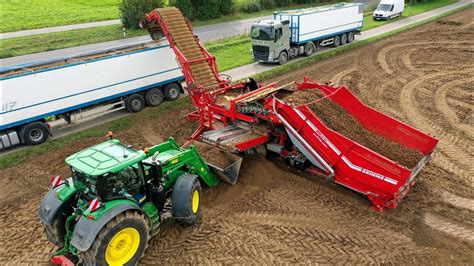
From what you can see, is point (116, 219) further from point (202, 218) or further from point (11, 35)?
point (11, 35)

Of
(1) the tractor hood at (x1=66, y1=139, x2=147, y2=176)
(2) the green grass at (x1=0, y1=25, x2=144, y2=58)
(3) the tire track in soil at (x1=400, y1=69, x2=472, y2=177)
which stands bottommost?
(3) the tire track in soil at (x1=400, y1=69, x2=472, y2=177)

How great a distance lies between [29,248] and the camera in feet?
27.3

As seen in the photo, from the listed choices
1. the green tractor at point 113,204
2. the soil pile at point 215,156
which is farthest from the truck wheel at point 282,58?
the green tractor at point 113,204

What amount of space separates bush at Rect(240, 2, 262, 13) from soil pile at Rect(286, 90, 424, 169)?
3256 cm

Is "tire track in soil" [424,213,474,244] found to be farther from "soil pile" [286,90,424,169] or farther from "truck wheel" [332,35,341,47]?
"truck wheel" [332,35,341,47]

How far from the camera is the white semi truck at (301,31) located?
70.6ft

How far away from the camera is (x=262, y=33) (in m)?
21.6

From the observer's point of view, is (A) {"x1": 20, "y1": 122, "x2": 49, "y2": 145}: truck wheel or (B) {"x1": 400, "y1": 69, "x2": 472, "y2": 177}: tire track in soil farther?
(A) {"x1": 20, "y1": 122, "x2": 49, "y2": 145}: truck wheel

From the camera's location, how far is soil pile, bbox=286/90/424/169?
939 cm

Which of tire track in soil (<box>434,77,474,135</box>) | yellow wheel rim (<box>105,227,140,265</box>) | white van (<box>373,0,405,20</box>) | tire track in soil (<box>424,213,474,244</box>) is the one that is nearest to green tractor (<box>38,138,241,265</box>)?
yellow wheel rim (<box>105,227,140,265</box>)

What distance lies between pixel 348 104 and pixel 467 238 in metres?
4.25

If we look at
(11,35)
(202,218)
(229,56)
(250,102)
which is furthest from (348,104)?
(11,35)

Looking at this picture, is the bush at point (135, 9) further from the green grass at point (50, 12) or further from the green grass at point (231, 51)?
the green grass at point (231, 51)

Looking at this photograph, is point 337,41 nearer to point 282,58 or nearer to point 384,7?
point 282,58
